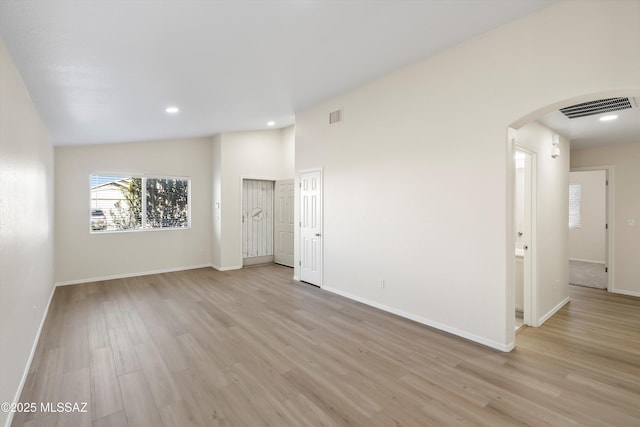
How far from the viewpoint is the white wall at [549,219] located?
3848mm

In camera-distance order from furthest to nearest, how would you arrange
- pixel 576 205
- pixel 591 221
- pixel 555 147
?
pixel 576 205 < pixel 591 221 < pixel 555 147

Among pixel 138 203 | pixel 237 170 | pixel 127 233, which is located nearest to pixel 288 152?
pixel 237 170

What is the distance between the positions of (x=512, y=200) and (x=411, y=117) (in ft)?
5.01

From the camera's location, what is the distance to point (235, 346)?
10.5ft

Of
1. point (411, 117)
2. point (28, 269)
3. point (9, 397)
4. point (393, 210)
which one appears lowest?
point (9, 397)

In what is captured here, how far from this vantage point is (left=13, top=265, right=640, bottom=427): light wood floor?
2162mm

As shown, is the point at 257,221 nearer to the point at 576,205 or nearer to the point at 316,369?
the point at 316,369

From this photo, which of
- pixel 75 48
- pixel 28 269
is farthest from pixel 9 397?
pixel 75 48

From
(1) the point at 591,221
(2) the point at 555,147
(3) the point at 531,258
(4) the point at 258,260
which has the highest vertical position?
(2) the point at 555,147

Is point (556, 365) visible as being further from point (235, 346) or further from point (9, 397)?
point (9, 397)

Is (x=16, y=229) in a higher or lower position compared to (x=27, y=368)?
higher

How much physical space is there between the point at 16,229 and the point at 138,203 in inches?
170

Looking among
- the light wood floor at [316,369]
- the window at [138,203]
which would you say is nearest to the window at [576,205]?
the light wood floor at [316,369]

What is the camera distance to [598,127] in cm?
439
